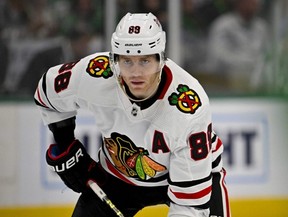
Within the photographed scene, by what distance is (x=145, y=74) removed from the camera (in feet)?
9.96

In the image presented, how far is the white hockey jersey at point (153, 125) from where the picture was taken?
10.2 ft

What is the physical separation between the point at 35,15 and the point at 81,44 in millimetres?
325

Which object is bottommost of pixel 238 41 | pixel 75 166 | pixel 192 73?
pixel 192 73

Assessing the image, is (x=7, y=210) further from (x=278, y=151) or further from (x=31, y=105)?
(x=278, y=151)

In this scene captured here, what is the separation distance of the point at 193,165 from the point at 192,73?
244 cm

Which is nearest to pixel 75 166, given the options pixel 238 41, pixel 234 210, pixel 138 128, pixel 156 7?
pixel 138 128

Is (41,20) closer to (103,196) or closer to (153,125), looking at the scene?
(103,196)

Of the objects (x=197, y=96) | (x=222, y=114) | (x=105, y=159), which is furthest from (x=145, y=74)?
(x=222, y=114)

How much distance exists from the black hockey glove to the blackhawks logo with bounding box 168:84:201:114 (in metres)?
0.60

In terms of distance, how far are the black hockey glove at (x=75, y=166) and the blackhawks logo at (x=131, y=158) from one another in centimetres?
16

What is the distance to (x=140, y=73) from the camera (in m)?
3.03

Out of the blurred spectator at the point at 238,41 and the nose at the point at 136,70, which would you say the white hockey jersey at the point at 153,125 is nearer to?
the nose at the point at 136,70

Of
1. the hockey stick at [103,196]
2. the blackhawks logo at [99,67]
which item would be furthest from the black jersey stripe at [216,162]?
the blackhawks logo at [99,67]

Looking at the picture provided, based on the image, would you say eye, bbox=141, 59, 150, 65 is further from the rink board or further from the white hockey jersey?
the rink board
